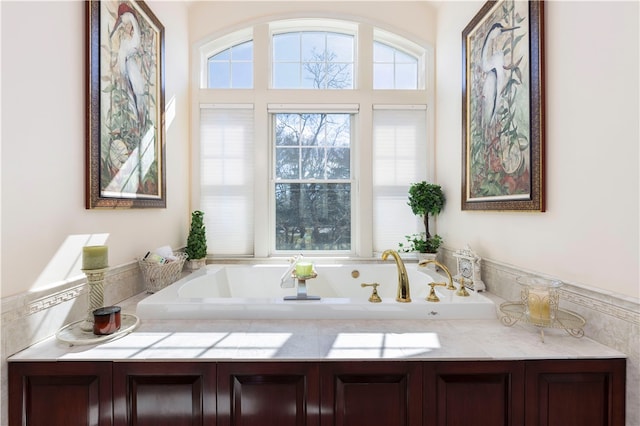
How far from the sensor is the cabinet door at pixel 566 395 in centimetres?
116

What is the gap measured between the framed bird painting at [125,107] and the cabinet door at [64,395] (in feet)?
2.43

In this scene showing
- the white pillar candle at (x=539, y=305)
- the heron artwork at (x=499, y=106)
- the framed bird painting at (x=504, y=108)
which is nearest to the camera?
the white pillar candle at (x=539, y=305)

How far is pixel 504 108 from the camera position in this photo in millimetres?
1794

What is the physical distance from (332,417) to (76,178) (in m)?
1.55

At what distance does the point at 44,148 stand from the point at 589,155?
225 centimetres

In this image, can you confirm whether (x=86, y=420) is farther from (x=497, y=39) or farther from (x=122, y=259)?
(x=497, y=39)

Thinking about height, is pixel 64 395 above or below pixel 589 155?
below

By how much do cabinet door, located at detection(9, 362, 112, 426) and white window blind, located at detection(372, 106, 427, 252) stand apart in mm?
2205

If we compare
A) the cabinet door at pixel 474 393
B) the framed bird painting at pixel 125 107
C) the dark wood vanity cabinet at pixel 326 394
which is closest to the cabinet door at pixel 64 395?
the dark wood vanity cabinet at pixel 326 394

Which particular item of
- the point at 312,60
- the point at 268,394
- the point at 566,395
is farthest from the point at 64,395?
the point at 312,60

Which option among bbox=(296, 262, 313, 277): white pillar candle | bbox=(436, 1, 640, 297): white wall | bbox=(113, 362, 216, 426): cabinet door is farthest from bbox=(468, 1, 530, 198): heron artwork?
bbox=(113, 362, 216, 426): cabinet door

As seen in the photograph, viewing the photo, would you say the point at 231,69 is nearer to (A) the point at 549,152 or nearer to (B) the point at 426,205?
(B) the point at 426,205

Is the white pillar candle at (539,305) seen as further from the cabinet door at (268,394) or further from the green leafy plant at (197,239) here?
the green leafy plant at (197,239)

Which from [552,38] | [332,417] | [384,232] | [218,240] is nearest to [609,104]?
[552,38]
